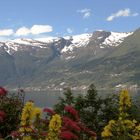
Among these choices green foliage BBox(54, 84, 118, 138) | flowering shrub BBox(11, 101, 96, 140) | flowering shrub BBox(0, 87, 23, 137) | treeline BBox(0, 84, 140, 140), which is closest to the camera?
flowering shrub BBox(11, 101, 96, 140)

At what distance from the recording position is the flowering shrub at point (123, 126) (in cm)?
1156

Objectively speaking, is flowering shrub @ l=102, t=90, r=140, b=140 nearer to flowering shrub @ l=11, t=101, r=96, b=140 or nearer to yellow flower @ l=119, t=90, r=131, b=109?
yellow flower @ l=119, t=90, r=131, b=109

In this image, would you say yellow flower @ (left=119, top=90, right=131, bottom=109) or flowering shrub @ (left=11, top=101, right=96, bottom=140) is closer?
flowering shrub @ (left=11, top=101, right=96, bottom=140)

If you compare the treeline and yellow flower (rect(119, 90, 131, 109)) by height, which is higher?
yellow flower (rect(119, 90, 131, 109))

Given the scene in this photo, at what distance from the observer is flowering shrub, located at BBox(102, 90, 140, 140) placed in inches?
455

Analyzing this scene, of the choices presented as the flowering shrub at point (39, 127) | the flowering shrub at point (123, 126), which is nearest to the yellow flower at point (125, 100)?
the flowering shrub at point (123, 126)

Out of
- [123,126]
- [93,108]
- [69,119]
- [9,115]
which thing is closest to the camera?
[69,119]

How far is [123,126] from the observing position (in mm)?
12211

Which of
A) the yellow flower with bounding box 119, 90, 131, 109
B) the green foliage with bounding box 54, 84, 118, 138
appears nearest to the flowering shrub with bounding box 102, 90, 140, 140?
the yellow flower with bounding box 119, 90, 131, 109

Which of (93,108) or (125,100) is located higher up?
(125,100)

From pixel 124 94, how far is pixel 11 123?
23.1 ft

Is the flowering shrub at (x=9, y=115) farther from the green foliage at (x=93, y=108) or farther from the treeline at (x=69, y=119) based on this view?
the green foliage at (x=93, y=108)

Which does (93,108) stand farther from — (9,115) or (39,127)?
(39,127)

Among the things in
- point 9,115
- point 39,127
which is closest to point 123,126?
point 39,127
